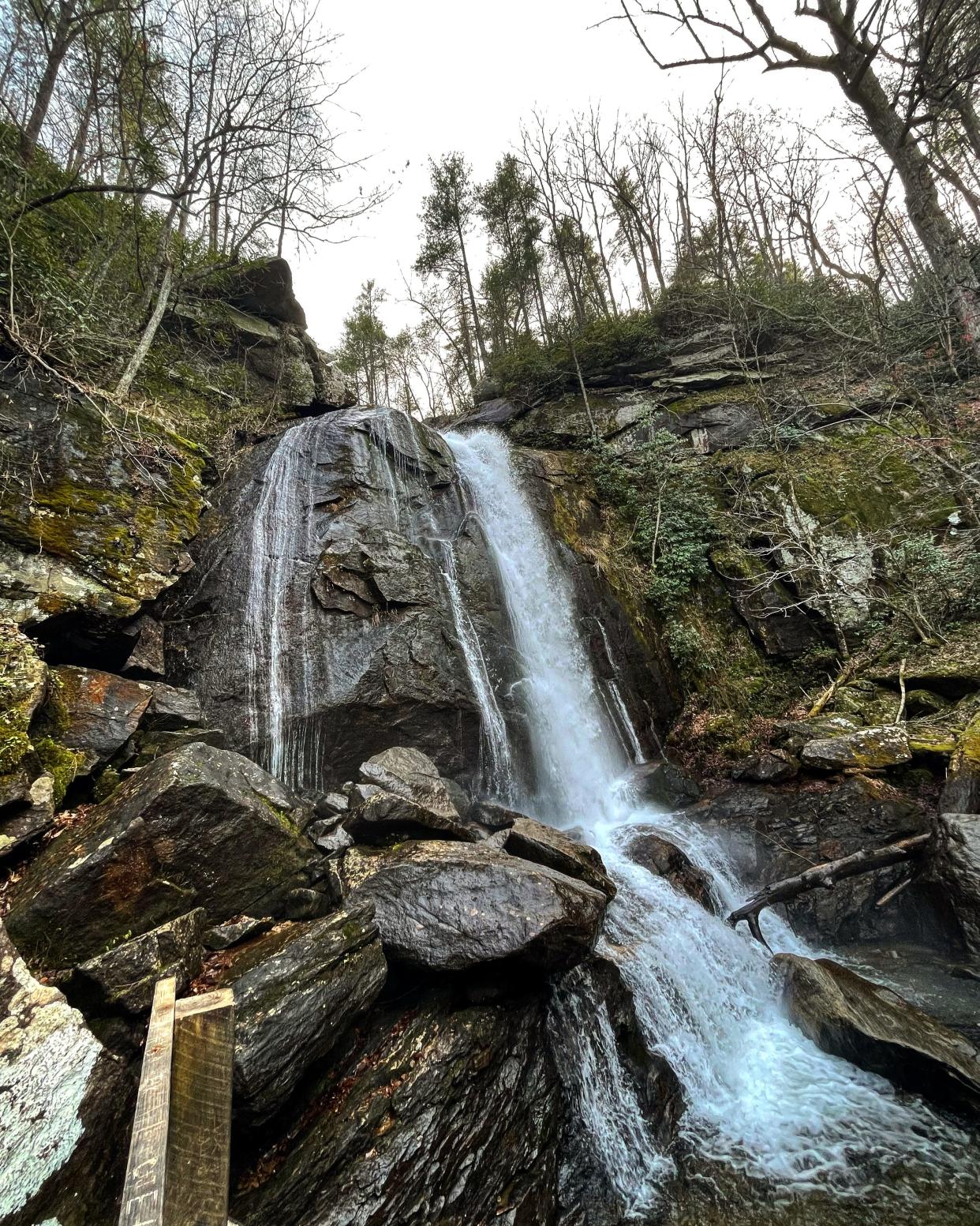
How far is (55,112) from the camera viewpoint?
25.2 feet

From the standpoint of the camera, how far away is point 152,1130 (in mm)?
1334

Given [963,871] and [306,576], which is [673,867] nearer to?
[963,871]

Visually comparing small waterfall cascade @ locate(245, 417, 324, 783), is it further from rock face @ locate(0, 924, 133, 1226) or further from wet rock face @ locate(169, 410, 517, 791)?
rock face @ locate(0, 924, 133, 1226)

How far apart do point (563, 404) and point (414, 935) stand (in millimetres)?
15028

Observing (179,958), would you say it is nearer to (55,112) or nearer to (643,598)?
(643,598)

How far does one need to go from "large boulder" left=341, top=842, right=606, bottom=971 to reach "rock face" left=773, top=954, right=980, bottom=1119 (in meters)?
1.96

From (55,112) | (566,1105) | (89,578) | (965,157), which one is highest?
(55,112)

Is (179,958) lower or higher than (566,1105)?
higher

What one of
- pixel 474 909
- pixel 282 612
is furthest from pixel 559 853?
pixel 282 612

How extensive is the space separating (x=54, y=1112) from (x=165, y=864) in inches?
50.2

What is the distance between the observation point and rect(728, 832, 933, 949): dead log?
200 inches

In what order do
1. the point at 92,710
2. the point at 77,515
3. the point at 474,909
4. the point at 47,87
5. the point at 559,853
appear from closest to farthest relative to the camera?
the point at 474,909 → the point at 92,710 → the point at 559,853 → the point at 77,515 → the point at 47,87

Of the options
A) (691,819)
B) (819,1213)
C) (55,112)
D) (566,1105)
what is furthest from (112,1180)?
(55,112)

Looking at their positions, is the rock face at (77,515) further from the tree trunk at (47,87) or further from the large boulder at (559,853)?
the large boulder at (559,853)
